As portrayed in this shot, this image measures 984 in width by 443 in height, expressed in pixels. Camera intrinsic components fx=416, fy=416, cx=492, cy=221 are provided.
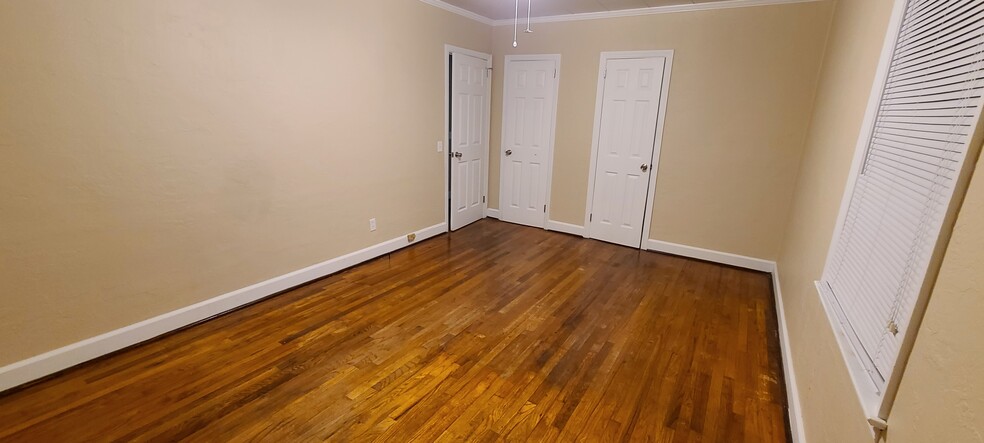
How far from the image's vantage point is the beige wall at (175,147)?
2025 millimetres

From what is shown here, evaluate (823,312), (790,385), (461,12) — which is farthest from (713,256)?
(461,12)

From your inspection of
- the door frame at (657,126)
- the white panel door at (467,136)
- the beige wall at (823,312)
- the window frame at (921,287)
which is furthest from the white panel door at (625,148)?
the window frame at (921,287)

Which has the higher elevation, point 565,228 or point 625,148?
point 625,148

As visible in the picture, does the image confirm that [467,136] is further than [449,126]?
Yes

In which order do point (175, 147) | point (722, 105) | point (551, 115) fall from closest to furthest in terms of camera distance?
point (175, 147) → point (722, 105) → point (551, 115)

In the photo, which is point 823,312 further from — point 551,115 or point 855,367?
point 551,115

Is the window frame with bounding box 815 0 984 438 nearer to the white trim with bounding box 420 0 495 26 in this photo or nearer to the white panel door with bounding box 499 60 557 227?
the white panel door with bounding box 499 60 557 227

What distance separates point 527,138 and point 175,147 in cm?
358

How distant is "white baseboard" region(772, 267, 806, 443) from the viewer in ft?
6.26

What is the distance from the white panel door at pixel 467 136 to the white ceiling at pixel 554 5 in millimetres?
519

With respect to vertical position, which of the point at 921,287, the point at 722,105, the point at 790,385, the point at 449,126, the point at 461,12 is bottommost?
the point at 790,385

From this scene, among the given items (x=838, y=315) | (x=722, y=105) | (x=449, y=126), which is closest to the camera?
(x=838, y=315)

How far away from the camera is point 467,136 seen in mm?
4992

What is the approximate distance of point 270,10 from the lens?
282cm
